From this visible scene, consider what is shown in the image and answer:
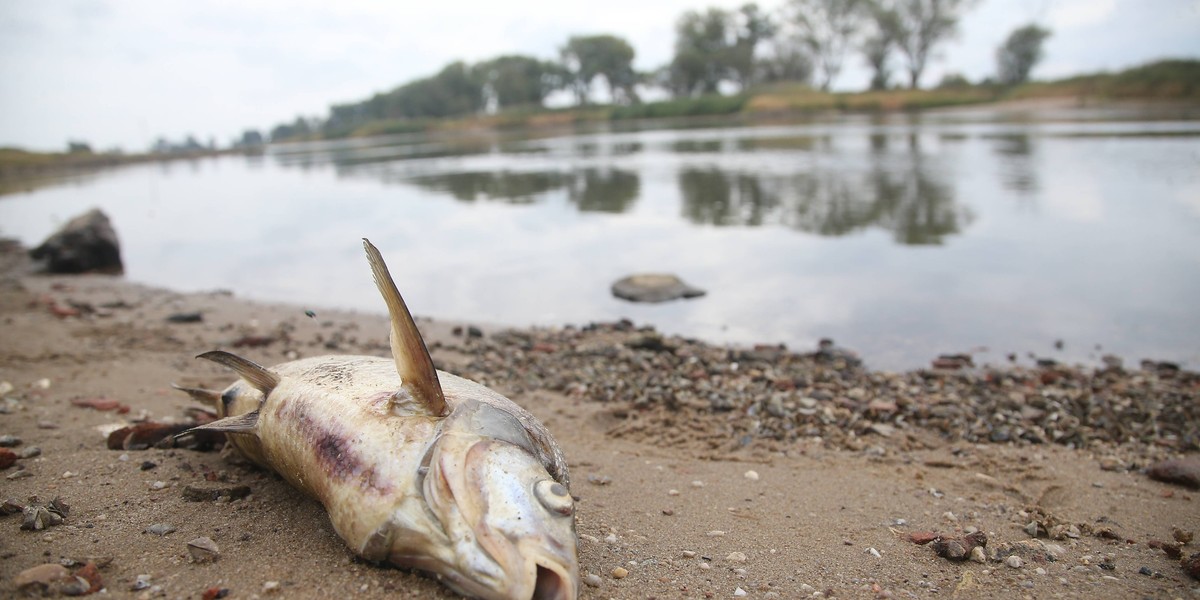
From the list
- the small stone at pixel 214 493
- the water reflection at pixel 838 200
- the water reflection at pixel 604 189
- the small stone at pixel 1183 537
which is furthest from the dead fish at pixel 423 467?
the water reflection at pixel 604 189

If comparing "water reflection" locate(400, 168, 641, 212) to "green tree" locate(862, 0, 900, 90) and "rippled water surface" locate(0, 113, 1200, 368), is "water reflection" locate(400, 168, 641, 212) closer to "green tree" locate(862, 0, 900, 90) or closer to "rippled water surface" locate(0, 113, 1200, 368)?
"rippled water surface" locate(0, 113, 1200, 368)

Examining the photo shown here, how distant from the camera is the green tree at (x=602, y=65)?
386ft

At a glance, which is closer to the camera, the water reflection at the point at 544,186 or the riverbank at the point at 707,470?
the riverbank at the point at 707,470

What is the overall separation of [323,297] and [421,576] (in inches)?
312

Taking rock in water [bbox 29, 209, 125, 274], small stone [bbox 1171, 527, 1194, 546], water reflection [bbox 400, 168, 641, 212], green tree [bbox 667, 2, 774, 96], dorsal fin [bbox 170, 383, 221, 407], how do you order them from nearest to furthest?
small stone [bbox 1171, 527, 1194, 546], dorsal fin [bbox 170, 383, 221, 407], rock in water [bbox 29, 209, 125, 274], water reflection [bbox 400, 168, 641, 212], green tree [bbox 667, 2, 774, 96]

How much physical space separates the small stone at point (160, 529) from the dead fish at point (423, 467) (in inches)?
15.9

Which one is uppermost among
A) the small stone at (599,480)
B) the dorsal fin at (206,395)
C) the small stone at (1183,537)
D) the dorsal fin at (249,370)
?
the dorsal fin at (249,370)

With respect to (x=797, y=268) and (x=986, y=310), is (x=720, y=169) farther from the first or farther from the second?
(x=986, y=310)

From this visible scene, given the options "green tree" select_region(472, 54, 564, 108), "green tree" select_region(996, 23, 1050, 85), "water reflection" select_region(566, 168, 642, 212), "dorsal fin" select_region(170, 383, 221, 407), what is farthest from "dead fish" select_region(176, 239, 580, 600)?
"green tree" select_region(472, 54, 564, 108)

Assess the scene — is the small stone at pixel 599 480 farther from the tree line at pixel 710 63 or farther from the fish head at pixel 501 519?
the tree line at pixel 710 63

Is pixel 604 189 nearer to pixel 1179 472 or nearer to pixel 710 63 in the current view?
pixel 1179 472

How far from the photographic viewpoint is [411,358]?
2428 mm

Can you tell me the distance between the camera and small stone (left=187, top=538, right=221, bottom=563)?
8.43 ft

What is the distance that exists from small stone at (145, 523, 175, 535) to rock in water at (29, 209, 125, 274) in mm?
11565
